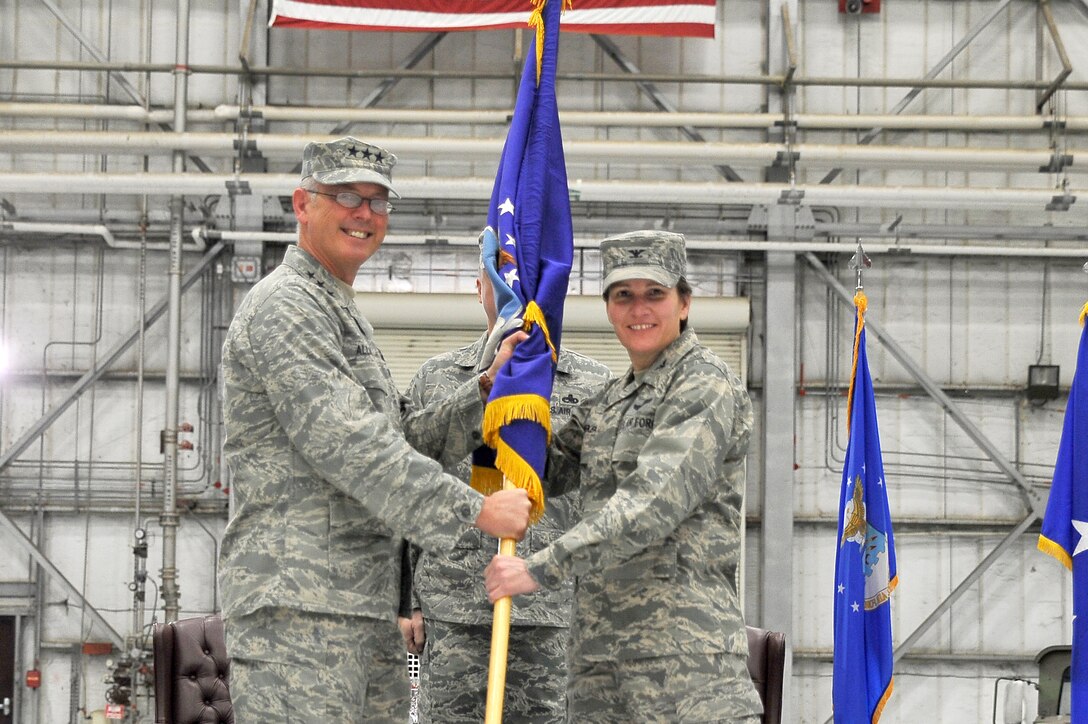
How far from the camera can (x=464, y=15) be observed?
27.4 feet

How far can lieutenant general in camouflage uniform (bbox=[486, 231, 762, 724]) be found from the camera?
9.09 ft

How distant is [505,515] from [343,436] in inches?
17.6

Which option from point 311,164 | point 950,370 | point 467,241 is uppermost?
point 467,241

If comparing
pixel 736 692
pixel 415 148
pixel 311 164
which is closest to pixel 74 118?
pixel 415 148

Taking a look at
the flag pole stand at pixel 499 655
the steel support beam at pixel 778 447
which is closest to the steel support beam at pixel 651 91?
the steel support beam at pixel 778 447

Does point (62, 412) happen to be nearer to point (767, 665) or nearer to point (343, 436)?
point (767, 665)

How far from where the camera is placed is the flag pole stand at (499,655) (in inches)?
113

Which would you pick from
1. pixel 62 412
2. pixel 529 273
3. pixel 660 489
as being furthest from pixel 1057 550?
pixel 62 412

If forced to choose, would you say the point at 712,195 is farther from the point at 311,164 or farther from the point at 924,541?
the point at 311,164

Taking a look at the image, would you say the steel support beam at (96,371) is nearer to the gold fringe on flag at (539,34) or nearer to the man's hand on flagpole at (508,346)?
the gold fringe on flag at (539,34)

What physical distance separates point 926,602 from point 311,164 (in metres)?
7.05

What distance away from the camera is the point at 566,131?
356 inches

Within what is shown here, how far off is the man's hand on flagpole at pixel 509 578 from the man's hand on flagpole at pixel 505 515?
66 mm

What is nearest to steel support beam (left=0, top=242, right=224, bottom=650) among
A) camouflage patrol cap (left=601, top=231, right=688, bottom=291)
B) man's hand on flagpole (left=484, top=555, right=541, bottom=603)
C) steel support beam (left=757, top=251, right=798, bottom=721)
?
steel support beam (left=757, top=251, right=798, bottom=721)
